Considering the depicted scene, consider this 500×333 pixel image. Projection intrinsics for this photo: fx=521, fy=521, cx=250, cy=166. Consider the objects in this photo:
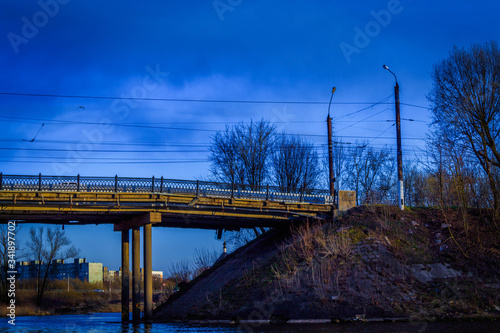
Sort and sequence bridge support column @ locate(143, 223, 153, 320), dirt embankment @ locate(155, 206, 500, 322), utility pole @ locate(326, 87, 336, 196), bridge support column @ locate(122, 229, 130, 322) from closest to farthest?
1. dirt embankment @ locate(155, 206, 500, 322)
2. bridge support column @ locate(143, 223, 153, 320)
3. bridge support column @ locate(122, 229, 130, 322)
4. utility pole @ locate(326, 87, 336, 196)

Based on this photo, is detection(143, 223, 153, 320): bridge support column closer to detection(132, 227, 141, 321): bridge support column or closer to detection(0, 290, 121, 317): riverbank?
detection(132, 227, 141, 321): bridge support column

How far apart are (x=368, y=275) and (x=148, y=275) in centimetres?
1636

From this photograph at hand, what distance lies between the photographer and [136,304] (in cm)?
4112

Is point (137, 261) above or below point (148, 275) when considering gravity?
above

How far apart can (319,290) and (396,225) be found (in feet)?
34.9

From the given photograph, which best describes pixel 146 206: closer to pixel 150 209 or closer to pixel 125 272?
pixel 150 209

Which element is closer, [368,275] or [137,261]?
[368,275]

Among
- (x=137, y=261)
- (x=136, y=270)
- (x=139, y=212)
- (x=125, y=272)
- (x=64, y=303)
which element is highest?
(x=139, y=212)

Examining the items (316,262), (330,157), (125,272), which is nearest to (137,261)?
(125,272)

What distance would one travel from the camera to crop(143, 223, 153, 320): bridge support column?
38.8 metres

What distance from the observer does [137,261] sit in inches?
1618

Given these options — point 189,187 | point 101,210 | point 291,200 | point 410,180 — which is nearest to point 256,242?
point 291,200

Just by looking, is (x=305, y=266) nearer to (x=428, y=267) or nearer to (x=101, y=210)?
(x=428, y=267)

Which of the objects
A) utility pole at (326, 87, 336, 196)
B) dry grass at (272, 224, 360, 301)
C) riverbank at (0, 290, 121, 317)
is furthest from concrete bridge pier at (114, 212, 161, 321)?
riverbank at (0, 290, 121, 317)
